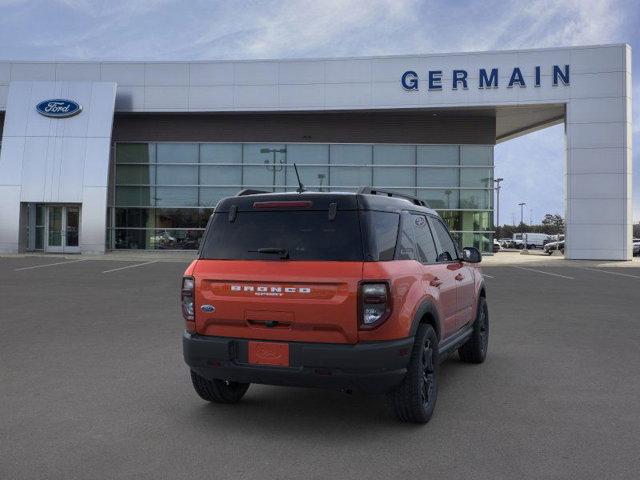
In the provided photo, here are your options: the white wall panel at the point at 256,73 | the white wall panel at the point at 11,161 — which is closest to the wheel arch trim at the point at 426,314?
the white wall panel at the point at 256,73

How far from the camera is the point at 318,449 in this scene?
157 inches

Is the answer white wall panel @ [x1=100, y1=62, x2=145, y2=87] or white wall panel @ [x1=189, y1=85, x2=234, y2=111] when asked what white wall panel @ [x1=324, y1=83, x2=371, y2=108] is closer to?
white wall panel @ [x1=189, y1=85, x2=234, y2=111]

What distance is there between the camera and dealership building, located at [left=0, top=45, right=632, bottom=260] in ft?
88.9

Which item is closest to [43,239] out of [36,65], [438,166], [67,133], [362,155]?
[67,133]

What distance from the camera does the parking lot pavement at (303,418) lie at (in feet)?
12.1

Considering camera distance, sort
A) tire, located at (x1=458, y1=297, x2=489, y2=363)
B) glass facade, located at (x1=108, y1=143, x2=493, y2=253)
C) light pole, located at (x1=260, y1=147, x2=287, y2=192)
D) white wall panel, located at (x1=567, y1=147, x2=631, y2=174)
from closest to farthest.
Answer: tire, located at (x1=458, y1=297, x2=489, y2=363) < white wall panel, located at (x1=567, y1=147, x2=631, y2=174) < glass facade, located at (x1=108, y1=143, x2=493, y2=253) < light pole, located at (x1=260, y1=147, x2=287, y2=192)

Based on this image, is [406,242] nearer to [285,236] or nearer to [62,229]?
[285,236]

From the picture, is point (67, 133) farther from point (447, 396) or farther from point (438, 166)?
point (447, 396)

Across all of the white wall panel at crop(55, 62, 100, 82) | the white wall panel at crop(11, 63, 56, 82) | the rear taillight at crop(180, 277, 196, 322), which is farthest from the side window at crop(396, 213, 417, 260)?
the white wall panel at crop(11, 63, 56, 82)

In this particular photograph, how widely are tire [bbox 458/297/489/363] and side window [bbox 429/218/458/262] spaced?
92cm

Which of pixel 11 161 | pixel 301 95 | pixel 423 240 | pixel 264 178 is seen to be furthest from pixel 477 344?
pixel 11 161

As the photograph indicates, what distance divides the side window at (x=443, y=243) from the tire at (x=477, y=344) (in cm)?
92

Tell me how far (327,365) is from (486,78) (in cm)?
2599

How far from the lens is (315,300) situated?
408 centimetres
